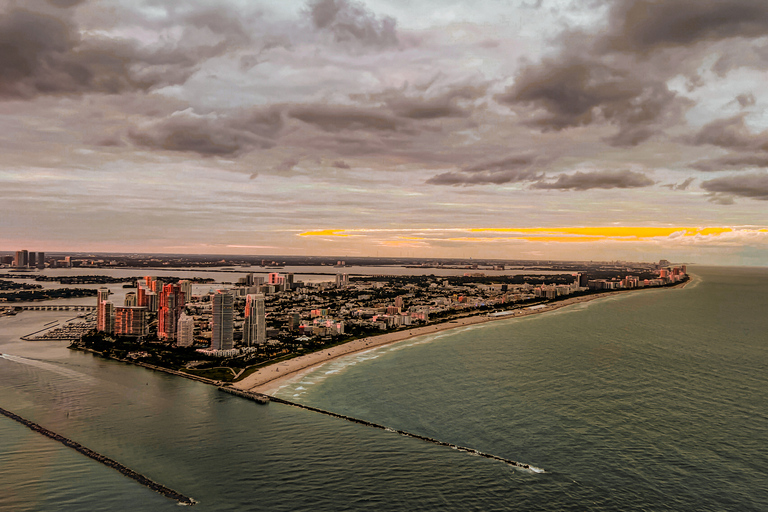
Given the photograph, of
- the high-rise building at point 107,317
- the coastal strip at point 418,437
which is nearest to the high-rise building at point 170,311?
the high-rise building at point 107,317

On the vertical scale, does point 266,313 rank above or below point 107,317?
below

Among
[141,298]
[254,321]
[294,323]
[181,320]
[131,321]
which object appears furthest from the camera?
[141,298]

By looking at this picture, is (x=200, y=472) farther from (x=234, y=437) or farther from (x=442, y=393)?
(x=442, y=393)

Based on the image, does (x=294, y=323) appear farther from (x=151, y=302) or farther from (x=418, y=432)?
(x=418, y=432)

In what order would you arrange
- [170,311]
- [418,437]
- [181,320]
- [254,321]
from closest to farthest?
[418,437] → [254,321] → [181,320] → [170,311]

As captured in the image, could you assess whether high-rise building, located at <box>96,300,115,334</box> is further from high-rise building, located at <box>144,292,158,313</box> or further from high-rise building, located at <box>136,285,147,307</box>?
high-rise building, located at <box>144,292,158,313</box>

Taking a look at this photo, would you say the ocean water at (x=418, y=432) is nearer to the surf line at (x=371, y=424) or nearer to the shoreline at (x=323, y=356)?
the surf line at (x=371, y=424)

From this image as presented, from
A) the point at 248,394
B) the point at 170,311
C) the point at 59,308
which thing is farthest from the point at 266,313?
the point at 248,394

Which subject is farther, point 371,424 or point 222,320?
point 222,320
